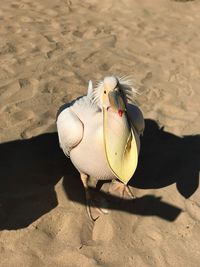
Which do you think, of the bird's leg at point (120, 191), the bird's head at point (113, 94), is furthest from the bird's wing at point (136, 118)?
the bird's leg at point (120, 191)

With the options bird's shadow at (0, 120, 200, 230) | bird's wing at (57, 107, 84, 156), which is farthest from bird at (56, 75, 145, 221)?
bird's shadow at (0, 120, 200, 230)

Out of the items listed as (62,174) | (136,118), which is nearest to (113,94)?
(136,118)

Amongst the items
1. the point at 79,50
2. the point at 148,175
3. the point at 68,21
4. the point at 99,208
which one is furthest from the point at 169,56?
the point at 99,208

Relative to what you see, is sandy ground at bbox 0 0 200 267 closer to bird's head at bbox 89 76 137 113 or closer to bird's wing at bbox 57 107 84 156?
bird's wing at bbox 57 107 84 156

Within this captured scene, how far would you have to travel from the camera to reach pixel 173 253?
10.6ft

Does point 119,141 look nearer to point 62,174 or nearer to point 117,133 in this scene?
point 117,133

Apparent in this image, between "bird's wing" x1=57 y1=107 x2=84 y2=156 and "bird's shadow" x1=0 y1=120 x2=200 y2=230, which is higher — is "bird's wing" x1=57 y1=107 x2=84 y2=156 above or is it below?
above

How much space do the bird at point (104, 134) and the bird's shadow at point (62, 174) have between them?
0.21 m

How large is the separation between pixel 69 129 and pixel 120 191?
79 centimetres

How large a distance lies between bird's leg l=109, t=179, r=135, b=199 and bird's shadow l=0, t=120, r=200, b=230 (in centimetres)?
6

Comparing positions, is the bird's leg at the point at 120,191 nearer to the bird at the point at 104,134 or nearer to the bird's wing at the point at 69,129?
the bird at the point at 104,134

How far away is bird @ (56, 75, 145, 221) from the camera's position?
2.95 meters

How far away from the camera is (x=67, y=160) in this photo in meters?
4.08

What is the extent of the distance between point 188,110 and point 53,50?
2.19 meters
